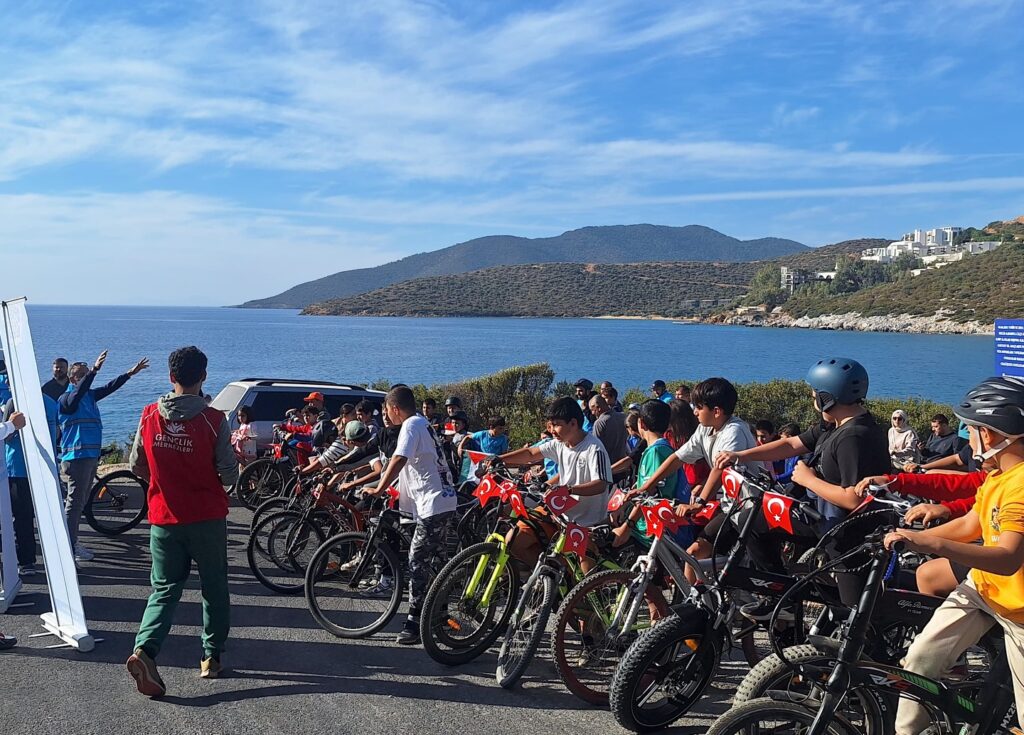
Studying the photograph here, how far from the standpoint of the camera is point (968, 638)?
342cm

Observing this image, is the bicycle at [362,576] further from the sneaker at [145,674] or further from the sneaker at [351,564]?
the sneaker at [145,674]

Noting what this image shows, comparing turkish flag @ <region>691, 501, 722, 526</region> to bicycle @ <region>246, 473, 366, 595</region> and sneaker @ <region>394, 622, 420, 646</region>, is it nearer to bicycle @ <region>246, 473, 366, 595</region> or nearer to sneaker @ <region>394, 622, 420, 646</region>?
sneaker @ <region>394, 622, 420, 646</region>

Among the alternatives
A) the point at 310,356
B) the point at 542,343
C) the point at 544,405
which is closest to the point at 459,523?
the point at 544,405

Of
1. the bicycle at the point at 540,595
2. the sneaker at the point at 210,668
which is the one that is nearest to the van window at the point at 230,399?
the sneaker at the point at 210,668

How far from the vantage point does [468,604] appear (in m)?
5.53

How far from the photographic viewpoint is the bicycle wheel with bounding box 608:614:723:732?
14.2 feet

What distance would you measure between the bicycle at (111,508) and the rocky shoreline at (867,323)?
9147 cm

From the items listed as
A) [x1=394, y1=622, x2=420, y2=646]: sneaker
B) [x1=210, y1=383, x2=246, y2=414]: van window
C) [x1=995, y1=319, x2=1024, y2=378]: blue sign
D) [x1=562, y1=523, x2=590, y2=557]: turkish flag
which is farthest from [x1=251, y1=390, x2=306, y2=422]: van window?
[x1=995, y1=319, x2=1024, y2=378]: blue sign

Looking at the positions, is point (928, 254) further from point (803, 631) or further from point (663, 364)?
point (803, 631)

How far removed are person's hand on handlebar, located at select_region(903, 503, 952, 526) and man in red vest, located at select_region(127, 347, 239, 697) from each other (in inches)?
150

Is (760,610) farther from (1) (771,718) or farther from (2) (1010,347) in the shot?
(2) (1010,347)

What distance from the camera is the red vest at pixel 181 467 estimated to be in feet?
16.5

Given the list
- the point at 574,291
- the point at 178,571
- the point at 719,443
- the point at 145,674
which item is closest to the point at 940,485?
the point at 719,443

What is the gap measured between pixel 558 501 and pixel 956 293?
10744 cm
